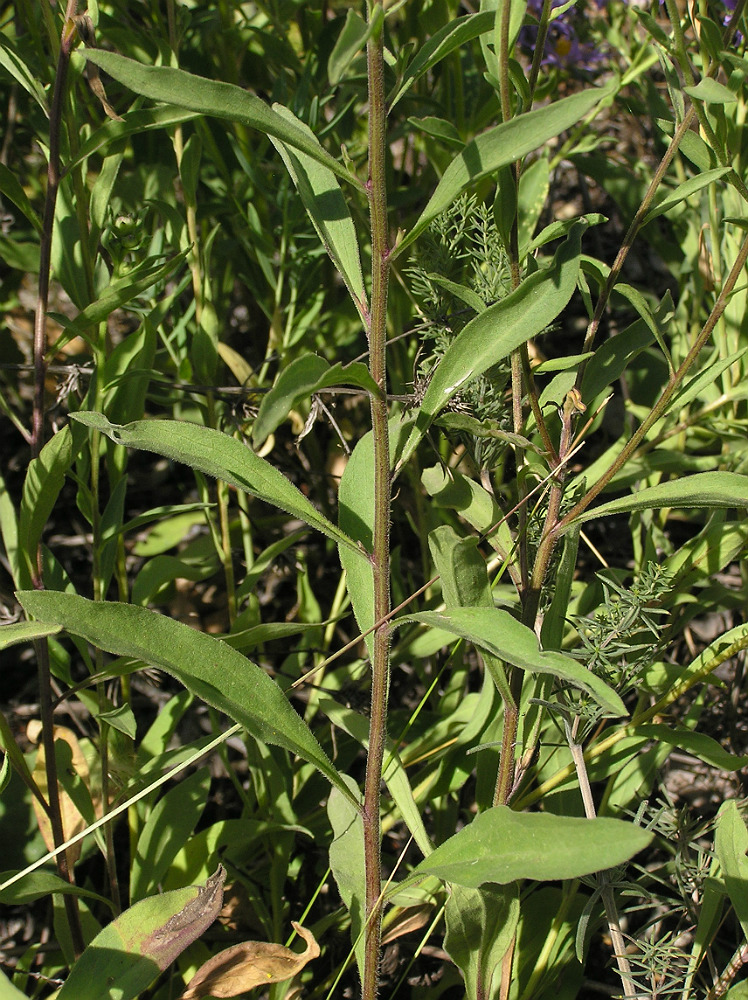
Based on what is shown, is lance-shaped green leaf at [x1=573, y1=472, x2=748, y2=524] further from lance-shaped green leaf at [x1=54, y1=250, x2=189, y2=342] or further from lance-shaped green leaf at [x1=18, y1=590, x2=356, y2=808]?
lance-shaped green leaf at [x1=54, y1=250, x2=189, y2=342]

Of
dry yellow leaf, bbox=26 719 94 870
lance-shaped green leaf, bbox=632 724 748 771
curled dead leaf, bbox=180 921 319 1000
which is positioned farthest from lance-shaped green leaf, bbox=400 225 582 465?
dry yellow leaf, bbox=26 719 94 870

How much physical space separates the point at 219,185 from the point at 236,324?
0.44 meters

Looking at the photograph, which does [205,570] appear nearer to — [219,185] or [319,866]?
[319,866]

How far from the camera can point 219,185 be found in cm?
173

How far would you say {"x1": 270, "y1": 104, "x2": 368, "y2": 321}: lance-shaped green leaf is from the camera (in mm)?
847

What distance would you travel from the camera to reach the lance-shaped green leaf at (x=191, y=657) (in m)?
0.76

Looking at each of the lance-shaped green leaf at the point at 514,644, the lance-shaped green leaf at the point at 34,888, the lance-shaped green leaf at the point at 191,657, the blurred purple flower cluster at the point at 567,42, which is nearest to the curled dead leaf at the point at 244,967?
the lance-shaped green leaf at the point at 34,888

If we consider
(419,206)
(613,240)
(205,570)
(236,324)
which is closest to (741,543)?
(205,570)

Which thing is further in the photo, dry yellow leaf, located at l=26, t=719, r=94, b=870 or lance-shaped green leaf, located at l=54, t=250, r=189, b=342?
dry yellow leaf, located at l=26, t=719, r=94, b=870

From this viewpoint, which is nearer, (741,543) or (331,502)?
(741,543)

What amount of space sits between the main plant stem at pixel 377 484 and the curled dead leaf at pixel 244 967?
0.09 m

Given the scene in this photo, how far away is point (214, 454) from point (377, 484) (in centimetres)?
16

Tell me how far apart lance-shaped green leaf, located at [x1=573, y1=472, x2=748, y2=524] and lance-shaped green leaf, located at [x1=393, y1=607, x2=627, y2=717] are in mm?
182

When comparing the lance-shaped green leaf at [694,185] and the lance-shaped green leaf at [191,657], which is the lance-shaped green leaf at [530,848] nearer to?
the lance-shaped green leaf at [191,657]
